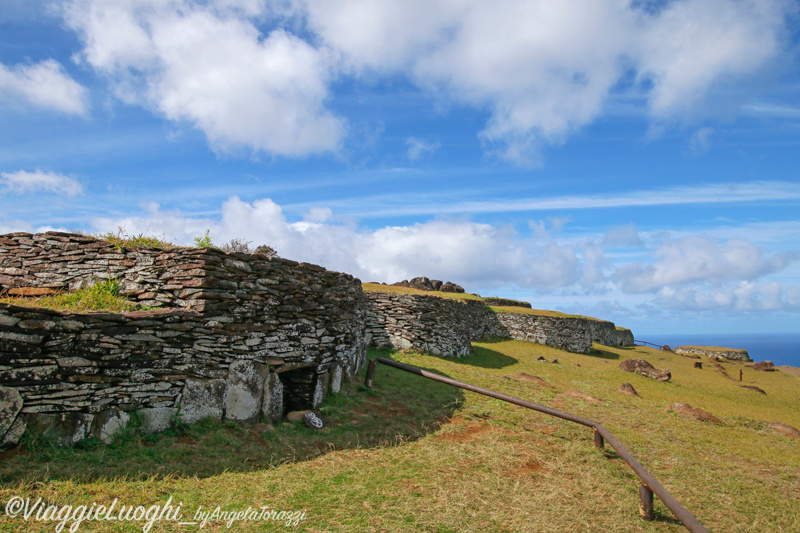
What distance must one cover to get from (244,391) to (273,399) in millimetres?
769

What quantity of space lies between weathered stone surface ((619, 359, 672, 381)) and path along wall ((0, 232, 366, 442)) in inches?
818

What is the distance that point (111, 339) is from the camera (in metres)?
6.29

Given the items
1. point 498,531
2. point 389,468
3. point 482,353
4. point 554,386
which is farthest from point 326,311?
point 482,353

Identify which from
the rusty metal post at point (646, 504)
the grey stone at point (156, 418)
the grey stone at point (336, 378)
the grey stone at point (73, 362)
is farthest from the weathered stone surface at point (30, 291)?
the rusty metal post at point (646, 504)

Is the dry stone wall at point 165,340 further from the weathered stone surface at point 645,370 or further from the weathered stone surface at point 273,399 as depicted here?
the weathered stone surface at point 645,370

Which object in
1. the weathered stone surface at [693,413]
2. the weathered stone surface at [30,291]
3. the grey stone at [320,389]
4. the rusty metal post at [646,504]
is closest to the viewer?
the rusty metal post at [646,504]

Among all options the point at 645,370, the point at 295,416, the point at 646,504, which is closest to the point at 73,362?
the point at 295,416

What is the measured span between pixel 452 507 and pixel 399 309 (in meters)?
12.3

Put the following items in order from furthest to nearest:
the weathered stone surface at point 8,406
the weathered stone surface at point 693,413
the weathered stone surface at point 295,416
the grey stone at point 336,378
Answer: the weathered stone surface at point 693,413, the grey stone at point 336,378, the weathered stone surface at point 295,416, the weathered stone surface at point 8,406

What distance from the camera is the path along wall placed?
568 cm

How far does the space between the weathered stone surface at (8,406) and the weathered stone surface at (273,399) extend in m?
3.75

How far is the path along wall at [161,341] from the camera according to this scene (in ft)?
18.6

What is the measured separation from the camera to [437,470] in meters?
7.22

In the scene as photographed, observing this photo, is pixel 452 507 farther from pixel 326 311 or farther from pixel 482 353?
pixel 482 353
